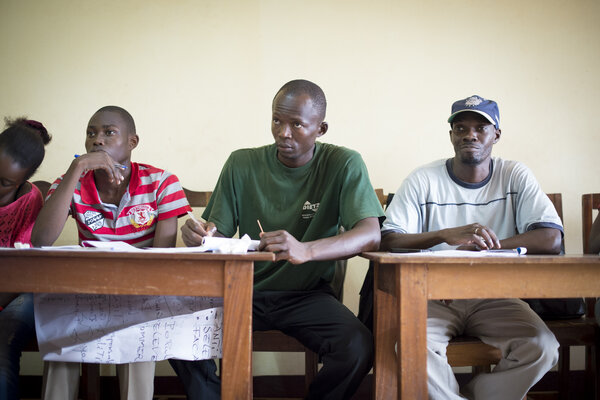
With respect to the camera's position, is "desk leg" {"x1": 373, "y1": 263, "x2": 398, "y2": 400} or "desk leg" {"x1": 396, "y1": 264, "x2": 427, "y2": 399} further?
"desk leg" {"x1": 373, "y1": 263, "x2": 398, "y2": 400}

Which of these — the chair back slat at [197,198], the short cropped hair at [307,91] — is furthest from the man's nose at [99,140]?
the short cropped hair at [307,91]

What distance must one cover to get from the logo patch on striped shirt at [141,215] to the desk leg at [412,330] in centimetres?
108

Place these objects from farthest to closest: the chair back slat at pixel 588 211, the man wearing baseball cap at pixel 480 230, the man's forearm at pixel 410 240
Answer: the chair back slat at pixel 588 211 < the man's forearm at pixel 410 240 < the man wearing baseball cap at pixel 480 230

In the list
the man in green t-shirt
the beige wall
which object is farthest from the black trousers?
the beige wall

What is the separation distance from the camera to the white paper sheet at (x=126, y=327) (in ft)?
4.86

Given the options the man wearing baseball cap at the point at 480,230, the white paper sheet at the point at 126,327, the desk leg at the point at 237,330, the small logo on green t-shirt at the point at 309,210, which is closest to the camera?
the desk leg at the point at 237,330

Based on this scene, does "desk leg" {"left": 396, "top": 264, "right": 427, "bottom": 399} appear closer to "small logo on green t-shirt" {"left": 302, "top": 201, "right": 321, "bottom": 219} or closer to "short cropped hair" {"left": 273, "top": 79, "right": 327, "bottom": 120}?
"small logo on green t-shirt" {"left": 302, "top": 201, "right": 321, "bottom": 219}

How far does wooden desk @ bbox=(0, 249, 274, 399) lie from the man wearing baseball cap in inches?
26.5

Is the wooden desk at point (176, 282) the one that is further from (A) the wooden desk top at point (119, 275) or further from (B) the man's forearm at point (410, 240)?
(B) the man's forearm at point (410, 240)

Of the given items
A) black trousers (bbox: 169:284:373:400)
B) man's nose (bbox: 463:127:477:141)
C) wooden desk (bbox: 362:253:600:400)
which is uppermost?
man's nose (bbox: 463:127:477:141)

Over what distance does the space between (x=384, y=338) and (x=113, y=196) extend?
1211 millimetres

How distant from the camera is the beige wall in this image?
280 centimetres

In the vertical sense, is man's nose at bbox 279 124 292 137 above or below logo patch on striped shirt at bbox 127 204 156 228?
above

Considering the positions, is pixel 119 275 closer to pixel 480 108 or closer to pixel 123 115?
pixel 123 115
